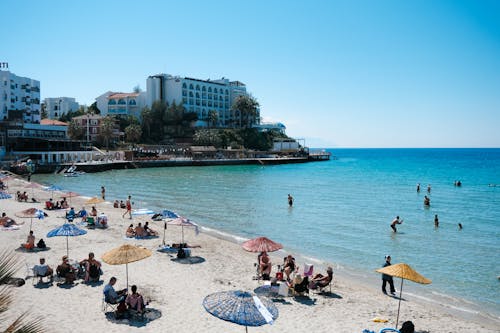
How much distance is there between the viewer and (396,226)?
95.3 ft

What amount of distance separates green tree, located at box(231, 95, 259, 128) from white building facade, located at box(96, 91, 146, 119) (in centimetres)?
2760

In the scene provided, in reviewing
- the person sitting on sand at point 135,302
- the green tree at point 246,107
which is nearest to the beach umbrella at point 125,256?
the person sitting on sand at point 135,302

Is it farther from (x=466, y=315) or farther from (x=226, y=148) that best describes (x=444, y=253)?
(x=226, y=148)

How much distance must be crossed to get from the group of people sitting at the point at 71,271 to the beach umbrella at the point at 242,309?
645cm

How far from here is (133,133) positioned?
10181 cm

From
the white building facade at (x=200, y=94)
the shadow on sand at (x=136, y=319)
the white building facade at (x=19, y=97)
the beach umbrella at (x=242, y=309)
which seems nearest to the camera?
the beach umbrella at (x=242, y=309)

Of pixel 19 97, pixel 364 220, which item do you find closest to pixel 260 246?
pixel 364 220

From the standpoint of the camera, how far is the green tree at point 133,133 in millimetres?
101250

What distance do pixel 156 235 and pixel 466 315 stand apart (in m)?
15.4

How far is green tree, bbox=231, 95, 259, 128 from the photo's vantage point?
406 ft

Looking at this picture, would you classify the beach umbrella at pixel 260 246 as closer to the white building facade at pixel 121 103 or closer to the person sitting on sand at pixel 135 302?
the person sitting on sand at pixel 135 302

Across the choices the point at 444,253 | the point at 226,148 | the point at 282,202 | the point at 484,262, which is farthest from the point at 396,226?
the point at 226,148

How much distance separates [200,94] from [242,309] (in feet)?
391

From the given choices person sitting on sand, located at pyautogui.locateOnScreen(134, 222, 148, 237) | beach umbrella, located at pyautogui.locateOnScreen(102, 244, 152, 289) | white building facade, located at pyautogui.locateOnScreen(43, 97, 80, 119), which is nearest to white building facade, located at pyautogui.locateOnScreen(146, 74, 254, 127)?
white building facade, located at pyautogui.locateOnScreen(43, 97, 80, 119)
